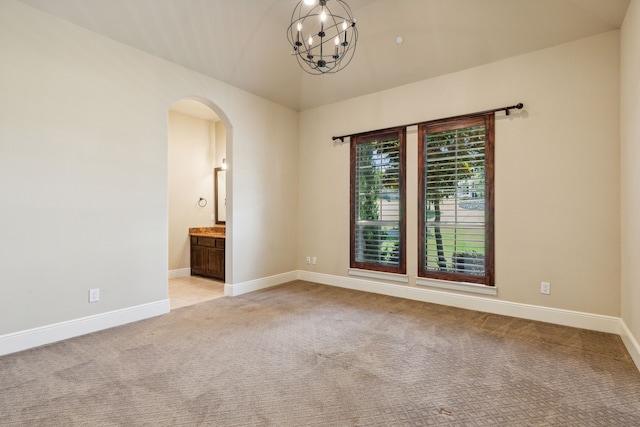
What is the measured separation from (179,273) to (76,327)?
9.48 feet

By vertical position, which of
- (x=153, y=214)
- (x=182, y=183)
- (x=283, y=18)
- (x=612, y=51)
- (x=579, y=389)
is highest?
(x=283, y=18)

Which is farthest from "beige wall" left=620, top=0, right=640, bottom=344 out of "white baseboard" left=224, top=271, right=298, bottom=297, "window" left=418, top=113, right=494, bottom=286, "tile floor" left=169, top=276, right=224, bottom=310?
"tile floor" left=169, top=276, right=224, bottom=310

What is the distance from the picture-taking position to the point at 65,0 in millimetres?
2893

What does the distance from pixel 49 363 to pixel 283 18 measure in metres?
4.14

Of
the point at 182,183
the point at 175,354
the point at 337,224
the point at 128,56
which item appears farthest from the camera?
the point at 182,183

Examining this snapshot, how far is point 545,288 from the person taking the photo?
3555 millimetres

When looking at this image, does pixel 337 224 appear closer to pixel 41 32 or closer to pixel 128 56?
pixel 128 56

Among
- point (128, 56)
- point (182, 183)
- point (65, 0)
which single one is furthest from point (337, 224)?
point (65, 0)

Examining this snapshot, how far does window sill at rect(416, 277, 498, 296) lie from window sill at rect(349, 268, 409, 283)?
21 centimetres

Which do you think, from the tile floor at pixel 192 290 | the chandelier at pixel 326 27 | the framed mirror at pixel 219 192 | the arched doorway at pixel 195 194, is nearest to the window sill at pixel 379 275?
the tile floor at pixel 192 290

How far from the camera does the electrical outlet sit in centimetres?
354

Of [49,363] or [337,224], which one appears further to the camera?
[337,224]

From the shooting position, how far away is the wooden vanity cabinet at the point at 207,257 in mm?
5527

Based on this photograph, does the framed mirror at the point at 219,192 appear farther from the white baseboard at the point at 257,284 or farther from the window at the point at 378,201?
the window at the point at 378,201
